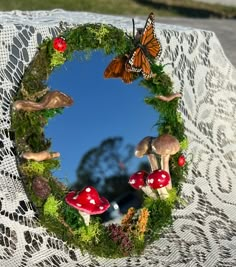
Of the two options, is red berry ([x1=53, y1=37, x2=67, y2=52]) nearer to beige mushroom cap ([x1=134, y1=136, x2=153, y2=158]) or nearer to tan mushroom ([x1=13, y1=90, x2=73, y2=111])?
tan mushroom ([x1=13, y1=90, x2=73, y2=111])

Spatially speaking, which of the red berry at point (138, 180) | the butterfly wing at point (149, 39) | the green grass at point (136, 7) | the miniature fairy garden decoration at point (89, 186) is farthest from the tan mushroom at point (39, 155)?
the green grass at point (136, 7)

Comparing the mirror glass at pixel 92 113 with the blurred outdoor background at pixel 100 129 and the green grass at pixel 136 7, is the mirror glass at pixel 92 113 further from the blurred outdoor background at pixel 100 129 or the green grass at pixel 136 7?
the green grass at pixel 136 7

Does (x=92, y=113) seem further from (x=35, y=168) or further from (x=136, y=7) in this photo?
(x=136, y=7)

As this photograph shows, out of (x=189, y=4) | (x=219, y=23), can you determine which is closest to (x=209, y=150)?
(x=219, y=23)

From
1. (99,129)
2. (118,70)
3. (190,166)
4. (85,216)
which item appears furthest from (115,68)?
(190,166)

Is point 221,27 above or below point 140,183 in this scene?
below

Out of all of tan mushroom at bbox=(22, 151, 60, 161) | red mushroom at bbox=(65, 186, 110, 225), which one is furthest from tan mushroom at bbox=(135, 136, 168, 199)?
tan mushroom at bbox=(22, 151, 60, 161)
